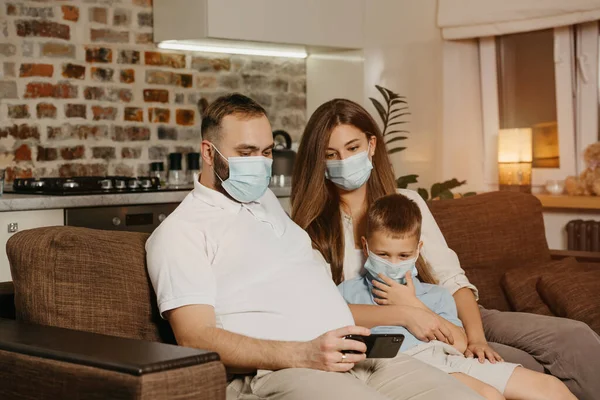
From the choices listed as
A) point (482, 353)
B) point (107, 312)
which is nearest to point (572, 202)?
point (482, 353)

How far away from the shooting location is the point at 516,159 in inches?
195

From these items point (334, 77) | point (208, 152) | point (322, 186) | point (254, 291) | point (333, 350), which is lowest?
point (333, 350)

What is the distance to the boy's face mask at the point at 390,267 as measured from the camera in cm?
253

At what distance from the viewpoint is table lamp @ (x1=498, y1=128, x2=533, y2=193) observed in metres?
4.93

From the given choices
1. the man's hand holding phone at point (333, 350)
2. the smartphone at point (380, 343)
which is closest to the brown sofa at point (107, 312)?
the man's hand holding phone at point (333, 350)

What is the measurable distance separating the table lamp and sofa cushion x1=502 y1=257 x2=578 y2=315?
1693mm

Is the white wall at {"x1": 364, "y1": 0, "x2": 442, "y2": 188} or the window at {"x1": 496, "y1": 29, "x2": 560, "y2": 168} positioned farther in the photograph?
the white wall at {"x1": 364, "y1": 0, "x2": 442, "y2": 188}

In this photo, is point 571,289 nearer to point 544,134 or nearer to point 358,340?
point 358,340

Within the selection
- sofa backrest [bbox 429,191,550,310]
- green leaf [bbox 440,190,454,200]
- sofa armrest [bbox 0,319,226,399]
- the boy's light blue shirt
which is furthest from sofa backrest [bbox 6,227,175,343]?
green leaf [bbox 440,190,454,200]

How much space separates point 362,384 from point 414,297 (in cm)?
56

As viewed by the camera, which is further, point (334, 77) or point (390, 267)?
point (334, 77)

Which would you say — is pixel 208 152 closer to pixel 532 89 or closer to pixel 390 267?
pixel 390 267

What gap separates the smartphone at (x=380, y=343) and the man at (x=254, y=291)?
0.02m

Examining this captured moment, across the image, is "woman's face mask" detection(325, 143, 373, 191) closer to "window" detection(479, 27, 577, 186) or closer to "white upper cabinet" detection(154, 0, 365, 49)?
"white upper cabinet" detection(154, 0, 365, 49)
